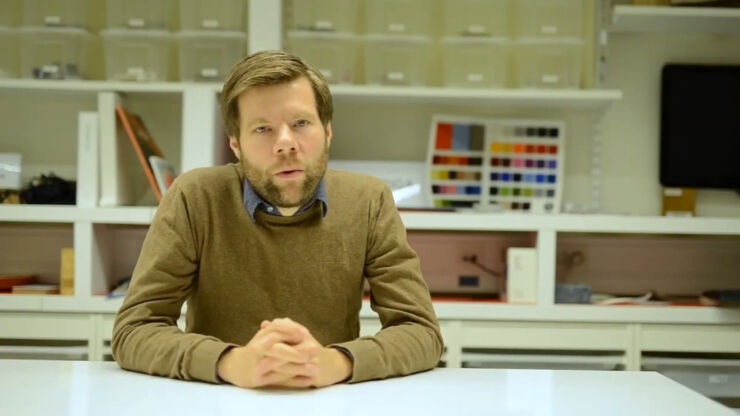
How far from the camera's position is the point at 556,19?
2.29 meters

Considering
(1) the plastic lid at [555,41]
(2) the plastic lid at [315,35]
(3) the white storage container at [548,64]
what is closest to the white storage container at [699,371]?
(3) the white storage container at [548,64]

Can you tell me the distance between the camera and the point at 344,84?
2270 mm

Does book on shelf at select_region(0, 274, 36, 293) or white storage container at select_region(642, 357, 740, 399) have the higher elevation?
book on shelf at select_region(0, 274, 36, 293)

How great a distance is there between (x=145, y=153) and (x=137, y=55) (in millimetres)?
380

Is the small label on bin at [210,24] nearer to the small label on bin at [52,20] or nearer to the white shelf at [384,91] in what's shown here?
the white shelf at [384,91]

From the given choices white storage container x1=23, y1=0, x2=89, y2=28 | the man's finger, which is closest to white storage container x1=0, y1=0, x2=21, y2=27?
white storage container x1=23, y1=0, x2=89, y2=28

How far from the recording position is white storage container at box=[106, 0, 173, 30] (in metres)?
2.26

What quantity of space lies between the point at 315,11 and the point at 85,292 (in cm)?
128

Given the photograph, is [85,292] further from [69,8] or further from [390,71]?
[390,71]

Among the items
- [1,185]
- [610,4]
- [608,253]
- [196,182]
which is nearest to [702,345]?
[608,253]

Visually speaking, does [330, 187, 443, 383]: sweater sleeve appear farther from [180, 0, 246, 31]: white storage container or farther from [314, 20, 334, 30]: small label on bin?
[180, 0, 246, 31]: white storage container

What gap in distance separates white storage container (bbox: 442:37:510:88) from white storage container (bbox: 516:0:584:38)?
0.39ft

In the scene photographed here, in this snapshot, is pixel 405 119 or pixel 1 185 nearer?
pixel 1 185

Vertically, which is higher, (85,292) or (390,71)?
(390,71)
